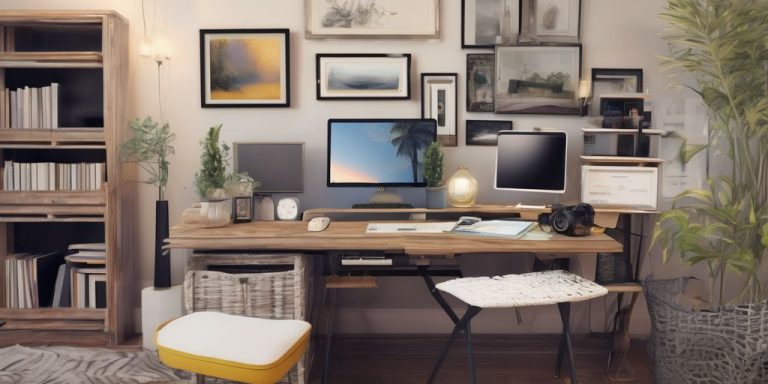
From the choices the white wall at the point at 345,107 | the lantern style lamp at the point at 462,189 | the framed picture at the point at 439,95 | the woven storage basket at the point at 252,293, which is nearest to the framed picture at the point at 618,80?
the white wall at the point at 345,107

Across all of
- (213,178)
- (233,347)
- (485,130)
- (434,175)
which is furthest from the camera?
(485,130)

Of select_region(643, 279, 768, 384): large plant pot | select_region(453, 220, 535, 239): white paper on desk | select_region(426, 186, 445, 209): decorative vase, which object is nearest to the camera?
select_region(643, 279, 768, 384): large plant pot

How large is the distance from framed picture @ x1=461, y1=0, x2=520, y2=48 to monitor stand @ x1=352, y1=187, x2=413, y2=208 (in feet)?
3.13

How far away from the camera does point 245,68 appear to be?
3.52 m

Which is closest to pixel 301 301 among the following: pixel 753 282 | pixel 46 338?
pixel 46 338

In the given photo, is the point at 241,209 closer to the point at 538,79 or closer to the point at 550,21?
the point at 538,79

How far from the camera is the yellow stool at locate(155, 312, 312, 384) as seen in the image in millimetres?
2043

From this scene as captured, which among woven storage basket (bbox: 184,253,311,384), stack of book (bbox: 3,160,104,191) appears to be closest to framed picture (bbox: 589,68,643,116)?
woven storage basket (bbox: 184,253,311,384)

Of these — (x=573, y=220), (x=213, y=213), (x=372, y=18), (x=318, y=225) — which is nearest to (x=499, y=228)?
(x=573, y=220)

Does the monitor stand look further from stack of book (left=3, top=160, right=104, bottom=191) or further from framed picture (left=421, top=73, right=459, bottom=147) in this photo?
stack of book (left=3, top=160, right=104, bottom=191)

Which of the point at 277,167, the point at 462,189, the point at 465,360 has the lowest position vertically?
the point at 465,360

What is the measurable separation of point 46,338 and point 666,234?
3.40 metres

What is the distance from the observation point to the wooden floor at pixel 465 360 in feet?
10.2

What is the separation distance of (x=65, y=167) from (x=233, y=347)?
6.49ft
